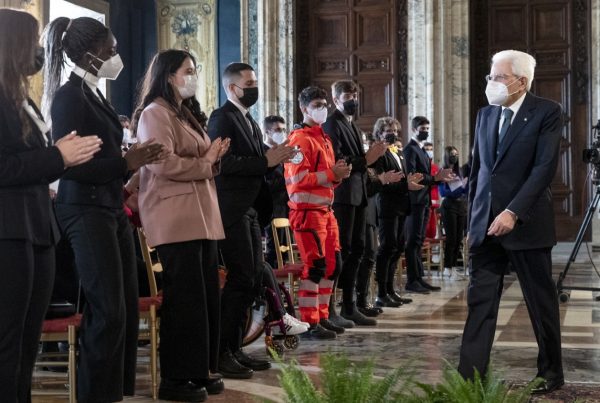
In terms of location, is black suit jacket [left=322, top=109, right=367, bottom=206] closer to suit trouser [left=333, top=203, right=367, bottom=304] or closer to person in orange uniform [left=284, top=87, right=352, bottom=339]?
suit trouser [left=333, top=203, right=367, bottom=304]

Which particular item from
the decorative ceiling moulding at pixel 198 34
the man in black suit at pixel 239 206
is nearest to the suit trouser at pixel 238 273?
the man in black suit at pixel 239 206

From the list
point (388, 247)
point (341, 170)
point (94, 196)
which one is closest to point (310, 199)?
point (341, 170)

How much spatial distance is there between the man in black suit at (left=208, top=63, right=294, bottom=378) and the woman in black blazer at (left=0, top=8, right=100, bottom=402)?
5.79 feet

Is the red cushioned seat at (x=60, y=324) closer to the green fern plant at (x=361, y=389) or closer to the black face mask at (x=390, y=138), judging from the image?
the green fern plant at (x=361, y=389)

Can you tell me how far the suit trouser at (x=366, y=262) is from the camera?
25.3 ft

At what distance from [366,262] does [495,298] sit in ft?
11.0

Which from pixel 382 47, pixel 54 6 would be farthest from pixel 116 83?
pixel 382 47

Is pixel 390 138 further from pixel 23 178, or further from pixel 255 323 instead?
pixel 23 178

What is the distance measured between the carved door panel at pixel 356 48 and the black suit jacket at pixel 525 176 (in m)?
9.51

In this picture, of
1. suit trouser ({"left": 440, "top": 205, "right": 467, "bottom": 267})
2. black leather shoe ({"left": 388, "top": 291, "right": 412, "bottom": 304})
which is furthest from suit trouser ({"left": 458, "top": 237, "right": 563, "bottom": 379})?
suit trouser ({"left": 440, "top": 205, "right": 467, "bottom": 267})

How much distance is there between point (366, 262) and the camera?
7.79 meters

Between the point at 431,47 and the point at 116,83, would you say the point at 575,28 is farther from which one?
the point at 116,83

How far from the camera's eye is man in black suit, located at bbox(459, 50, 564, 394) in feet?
14.5

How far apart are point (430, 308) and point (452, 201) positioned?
3.24 metres
